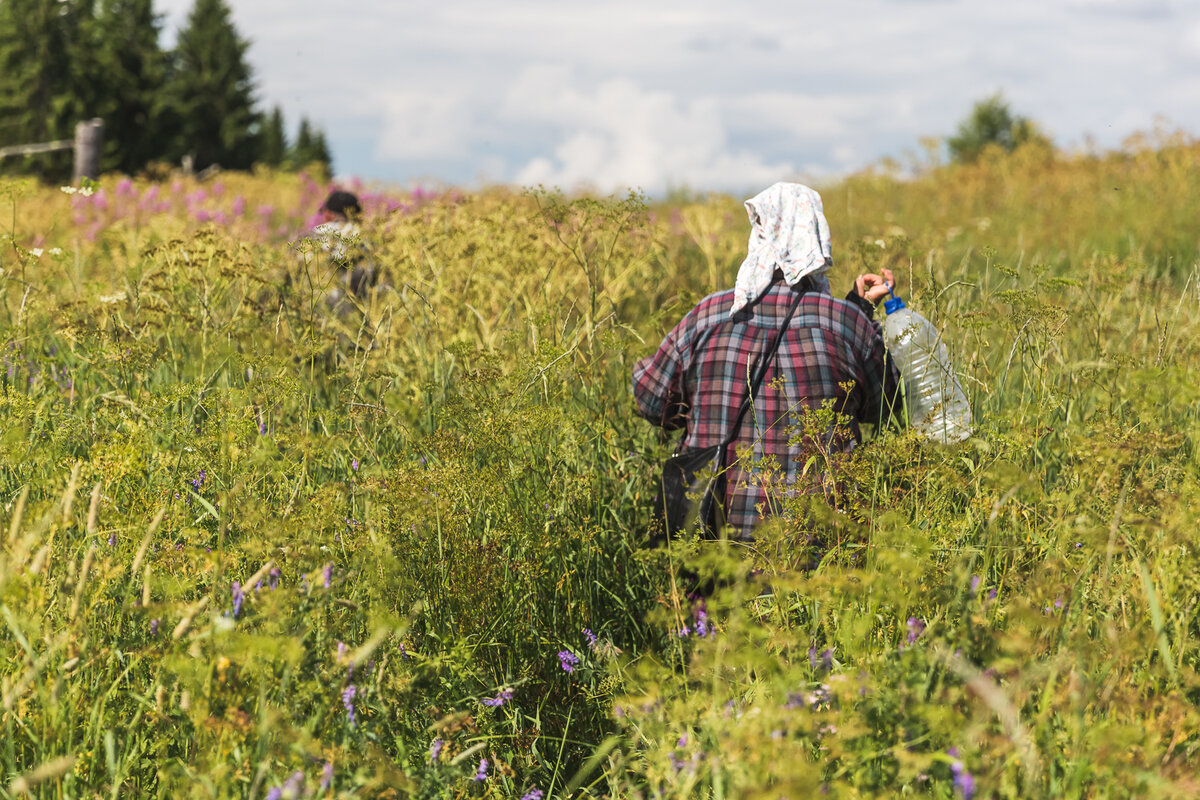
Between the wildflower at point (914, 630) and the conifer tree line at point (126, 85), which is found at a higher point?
the conifer tree line at point (126, 85)

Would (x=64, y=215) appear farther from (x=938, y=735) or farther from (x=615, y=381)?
(x=938, y=735)

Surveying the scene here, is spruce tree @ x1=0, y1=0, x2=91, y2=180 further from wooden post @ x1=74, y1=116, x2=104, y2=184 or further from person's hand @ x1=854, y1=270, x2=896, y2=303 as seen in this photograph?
person's hand @ x1=854, y1=270, x2=896, y2=303

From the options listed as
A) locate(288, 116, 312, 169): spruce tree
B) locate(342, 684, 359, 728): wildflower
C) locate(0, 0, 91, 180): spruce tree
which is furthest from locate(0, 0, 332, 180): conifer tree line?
locate(342, 684, 359, 728): wildflower

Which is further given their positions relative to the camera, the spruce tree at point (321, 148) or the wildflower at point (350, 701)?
the spruce tree at point (321, 148)

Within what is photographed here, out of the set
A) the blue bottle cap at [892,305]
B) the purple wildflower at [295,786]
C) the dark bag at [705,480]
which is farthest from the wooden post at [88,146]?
the purple wildflower at [295,786]

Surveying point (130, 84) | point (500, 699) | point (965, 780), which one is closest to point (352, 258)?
point (500, 699)

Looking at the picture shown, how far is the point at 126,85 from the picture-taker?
1214 inches

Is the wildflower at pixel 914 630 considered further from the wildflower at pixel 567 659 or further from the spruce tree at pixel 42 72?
the spruce tree at pixel 42 72

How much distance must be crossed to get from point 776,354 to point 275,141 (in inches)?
1763

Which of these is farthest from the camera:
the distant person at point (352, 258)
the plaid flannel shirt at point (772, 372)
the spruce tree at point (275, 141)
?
the spruce tree at point (275, 141)

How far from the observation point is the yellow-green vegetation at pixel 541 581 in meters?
1.55

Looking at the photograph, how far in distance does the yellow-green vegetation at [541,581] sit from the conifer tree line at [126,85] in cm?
2369

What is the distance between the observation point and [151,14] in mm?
33625

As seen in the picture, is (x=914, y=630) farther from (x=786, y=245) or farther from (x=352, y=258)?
(x=352, y=258)
